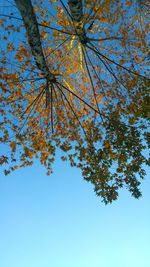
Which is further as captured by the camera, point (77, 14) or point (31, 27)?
point (77, 14)

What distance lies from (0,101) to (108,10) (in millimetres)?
5824

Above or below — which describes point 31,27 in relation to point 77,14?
below

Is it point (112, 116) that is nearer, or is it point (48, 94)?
point (112, 116)

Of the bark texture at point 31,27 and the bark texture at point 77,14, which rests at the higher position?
the bark texture at point 77,14

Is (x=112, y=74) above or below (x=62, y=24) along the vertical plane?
below

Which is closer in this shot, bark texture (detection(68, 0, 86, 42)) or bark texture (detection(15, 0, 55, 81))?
bark texture (detection(15, 0, 55, 81))

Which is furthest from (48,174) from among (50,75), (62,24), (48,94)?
(62,24)

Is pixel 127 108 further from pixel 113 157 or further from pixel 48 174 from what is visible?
pixel 48 174

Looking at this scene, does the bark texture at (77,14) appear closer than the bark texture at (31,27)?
No

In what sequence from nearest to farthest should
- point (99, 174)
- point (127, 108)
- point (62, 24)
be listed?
point (99, 174), point (127, 108), point (62, 24)

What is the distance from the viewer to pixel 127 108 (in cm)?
1462

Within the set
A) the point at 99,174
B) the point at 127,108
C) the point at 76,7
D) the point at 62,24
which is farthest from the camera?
the point at 62,24

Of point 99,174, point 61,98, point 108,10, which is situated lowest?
point 99,174

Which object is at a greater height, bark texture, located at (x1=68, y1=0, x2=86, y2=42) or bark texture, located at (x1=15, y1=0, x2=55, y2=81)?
bark texture, located at (x1=68, y1=0, x2=86, y2=42)
